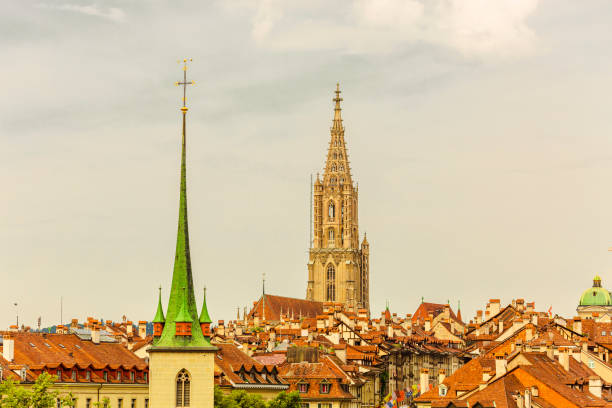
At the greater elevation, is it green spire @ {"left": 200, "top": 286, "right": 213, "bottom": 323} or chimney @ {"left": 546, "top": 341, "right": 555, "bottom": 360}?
green spire @ {"left": 200, "top": 286, "right": 213, "bottom": 323}

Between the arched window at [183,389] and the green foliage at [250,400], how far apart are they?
21.7 meters

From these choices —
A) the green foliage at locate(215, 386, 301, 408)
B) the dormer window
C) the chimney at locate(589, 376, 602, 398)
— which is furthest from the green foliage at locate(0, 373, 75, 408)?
the dormer window

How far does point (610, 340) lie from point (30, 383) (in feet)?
247

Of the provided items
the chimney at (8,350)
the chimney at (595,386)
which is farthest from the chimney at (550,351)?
the chimney at (8,350)

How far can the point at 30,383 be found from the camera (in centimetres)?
12212

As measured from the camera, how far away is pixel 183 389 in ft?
343

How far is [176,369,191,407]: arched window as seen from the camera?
104375mm

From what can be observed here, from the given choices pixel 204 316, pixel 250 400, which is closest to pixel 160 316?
pixel 204 316

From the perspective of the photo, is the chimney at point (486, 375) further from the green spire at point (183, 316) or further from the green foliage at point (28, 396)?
the green foliage at point (28, 396)

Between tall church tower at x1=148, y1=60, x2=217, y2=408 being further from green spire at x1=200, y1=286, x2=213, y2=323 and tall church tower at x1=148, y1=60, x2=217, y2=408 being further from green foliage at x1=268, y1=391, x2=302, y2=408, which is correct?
green foliage at x1=268, y1=391, x2=302, y2=408

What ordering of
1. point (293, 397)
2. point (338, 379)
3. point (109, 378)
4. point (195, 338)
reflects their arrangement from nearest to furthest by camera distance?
point (195, 338) < point (109, 378) < point (293, 397) < point (338, 379)

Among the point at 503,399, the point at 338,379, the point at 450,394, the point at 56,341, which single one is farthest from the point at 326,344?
the point at 503,399

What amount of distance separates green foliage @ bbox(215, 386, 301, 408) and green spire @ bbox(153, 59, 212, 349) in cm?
1991

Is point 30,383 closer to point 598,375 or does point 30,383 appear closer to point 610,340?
point 598,375
